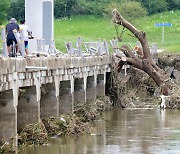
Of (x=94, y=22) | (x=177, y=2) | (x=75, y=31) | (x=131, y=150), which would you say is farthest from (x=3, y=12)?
(x=131, y=150)

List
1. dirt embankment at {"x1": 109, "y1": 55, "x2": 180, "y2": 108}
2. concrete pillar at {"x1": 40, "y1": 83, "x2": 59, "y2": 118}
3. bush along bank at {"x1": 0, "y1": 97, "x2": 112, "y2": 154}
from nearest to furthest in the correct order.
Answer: bush along bank at {"x1": 0, "y1": 97, "x2": 112, "y2": 154} → concrete pillar at {"x1": 40, "y1": 83, "x2": 59, "y2": 118} → dirt embankment at {"x1": 109, "y1": 55, "x2": 180, "y2": 108}

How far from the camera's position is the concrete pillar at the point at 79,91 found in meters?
32.9

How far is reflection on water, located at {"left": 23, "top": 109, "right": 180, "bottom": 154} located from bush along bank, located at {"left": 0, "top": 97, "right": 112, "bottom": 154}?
373 millimetres

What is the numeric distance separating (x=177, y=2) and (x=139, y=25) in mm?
14589

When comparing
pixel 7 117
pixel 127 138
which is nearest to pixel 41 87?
pixel 127 138

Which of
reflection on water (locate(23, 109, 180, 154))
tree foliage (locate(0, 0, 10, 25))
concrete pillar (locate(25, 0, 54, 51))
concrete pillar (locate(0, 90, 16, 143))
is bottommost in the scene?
reflection on water (locate(23, 109, 180, 154))

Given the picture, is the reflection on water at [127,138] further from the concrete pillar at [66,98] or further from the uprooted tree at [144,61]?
the uprooted tree at [144,61]

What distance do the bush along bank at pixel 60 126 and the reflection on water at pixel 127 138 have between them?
373 millimetres

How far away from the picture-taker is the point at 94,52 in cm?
3669

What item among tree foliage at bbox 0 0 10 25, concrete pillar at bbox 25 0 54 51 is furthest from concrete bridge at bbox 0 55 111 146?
tree foliage at bbox 0 0 10 25

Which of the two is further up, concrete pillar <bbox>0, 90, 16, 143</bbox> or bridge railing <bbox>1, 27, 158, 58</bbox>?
bridge railing <bbox>1, 27, 158, 58</bbox>

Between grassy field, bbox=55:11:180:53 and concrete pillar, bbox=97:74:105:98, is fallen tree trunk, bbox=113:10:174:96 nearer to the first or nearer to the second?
concrete pillar, bbox=97:74:105:98

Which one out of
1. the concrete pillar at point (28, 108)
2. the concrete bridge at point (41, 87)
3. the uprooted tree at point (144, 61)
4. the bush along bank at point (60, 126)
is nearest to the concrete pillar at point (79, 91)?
the concrete bridge at point (41, 87)

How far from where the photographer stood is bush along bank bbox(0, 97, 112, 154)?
2392 centimetres
